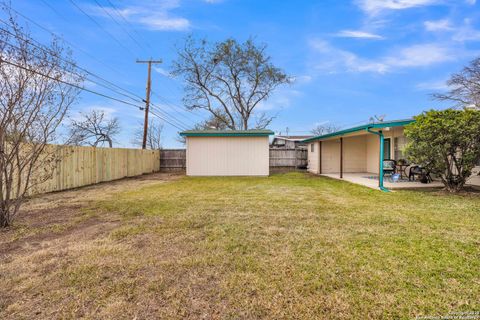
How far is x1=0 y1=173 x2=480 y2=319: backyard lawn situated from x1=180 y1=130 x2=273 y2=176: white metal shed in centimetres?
764

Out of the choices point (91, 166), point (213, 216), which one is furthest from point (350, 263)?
point (91, 166)

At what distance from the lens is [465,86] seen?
46.4ft

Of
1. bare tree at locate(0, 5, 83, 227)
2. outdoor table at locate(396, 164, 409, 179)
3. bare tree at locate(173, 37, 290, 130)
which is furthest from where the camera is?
bare tree at locate(173, 37, 290, 130)

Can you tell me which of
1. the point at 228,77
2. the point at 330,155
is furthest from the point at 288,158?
the point at 228,77

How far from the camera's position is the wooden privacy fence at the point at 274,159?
16.7 m

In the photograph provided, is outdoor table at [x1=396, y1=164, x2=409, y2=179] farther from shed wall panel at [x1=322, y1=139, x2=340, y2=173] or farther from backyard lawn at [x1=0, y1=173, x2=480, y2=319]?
backyard lawn at [x1=0, y1=173, x2=480, y2=319]

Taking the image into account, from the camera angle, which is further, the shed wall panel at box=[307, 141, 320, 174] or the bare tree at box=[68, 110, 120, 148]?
the bare tree at box=[68, 110, 120, 148]

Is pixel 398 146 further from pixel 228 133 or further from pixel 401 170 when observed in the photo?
pixel 228 133

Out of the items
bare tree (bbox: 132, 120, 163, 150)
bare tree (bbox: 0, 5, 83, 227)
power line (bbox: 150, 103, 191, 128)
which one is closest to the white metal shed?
power line (bbox: 150, 103, 191, 128)

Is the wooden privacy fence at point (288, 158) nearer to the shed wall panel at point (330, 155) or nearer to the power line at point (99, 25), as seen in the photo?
Answer: the shed wall panel at point (330, 155)

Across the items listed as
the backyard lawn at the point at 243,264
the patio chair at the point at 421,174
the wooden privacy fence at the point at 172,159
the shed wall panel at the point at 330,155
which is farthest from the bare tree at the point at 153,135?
the patio chair at the point at 421,174

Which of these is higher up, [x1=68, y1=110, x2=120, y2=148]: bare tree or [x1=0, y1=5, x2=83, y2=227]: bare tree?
[x1=68, y1=110, x2=120, y2=148]: bare tree

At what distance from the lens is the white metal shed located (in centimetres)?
1248

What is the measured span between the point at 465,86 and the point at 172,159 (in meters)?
18.8
